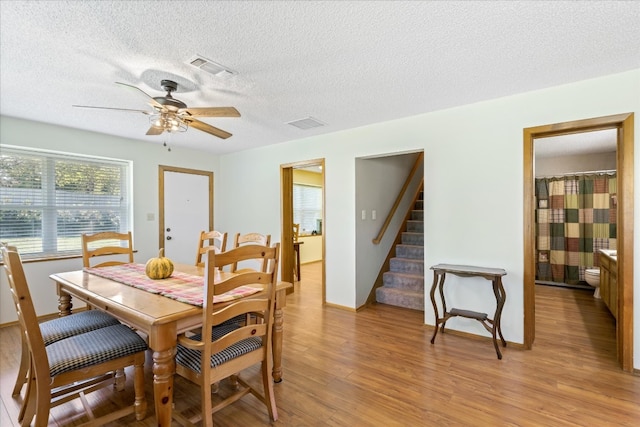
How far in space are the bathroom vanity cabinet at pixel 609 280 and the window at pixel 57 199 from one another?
5886 mm

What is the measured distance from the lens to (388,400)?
197cm

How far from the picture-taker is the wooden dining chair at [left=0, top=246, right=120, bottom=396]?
1860mm

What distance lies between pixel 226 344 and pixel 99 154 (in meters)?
3.65

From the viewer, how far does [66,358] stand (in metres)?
1.55

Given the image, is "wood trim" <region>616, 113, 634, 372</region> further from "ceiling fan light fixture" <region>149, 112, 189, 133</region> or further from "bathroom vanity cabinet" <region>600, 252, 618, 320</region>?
"ceiling fan light fixture" <region>149, 112, 189, 133</region>

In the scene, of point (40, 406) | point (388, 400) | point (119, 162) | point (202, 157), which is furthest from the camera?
point (202, 157)

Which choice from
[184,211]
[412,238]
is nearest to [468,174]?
[412,238]

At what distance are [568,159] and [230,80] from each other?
580 cm

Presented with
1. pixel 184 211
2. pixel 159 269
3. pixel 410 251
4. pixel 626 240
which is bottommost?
pixel 410 251

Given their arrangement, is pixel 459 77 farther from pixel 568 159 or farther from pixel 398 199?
pixel 568 159

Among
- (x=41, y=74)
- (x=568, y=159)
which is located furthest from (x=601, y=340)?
(x=41, y=74)

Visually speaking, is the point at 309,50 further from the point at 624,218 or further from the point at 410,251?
the point at 410,251

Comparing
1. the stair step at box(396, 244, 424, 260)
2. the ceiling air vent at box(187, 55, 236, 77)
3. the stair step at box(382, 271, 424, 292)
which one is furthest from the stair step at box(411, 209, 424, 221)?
the ceiling air vent at box(187, 55, 236, 77)

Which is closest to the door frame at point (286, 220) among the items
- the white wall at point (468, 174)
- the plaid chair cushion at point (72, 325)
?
the white wall at point (468, 174)
